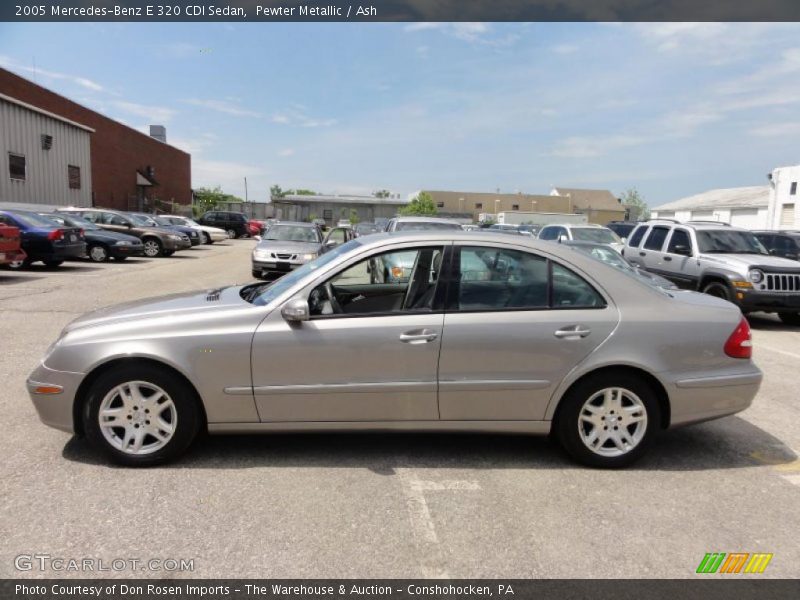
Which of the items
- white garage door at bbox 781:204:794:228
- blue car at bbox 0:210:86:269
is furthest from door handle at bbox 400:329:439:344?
white garage door at bbox 781:204:794:228

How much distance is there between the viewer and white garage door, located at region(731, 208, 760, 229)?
1576 inches

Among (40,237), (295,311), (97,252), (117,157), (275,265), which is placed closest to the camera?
(295,311)

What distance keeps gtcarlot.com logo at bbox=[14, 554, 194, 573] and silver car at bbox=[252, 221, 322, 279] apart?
10849 millimetres

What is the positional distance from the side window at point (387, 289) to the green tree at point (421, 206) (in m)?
61.9

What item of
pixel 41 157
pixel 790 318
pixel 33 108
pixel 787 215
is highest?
pixel 33 108

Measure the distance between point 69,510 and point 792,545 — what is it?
3.92m

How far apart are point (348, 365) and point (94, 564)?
5.53ft

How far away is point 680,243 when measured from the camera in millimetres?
11453

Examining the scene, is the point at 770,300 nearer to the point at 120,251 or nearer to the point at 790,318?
the point at 790,318

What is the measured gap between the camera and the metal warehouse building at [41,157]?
80.5 ft

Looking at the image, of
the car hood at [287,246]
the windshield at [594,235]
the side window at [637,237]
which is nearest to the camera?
the side window at [637,237]

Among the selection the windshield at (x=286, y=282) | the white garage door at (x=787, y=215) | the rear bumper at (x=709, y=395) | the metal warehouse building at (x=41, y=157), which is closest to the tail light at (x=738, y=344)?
the rear bumper at (x=709, y=395)

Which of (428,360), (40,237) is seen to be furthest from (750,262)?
(40,237)

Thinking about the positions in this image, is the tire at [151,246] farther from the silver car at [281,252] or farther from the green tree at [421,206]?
the green tree at [421,206]
